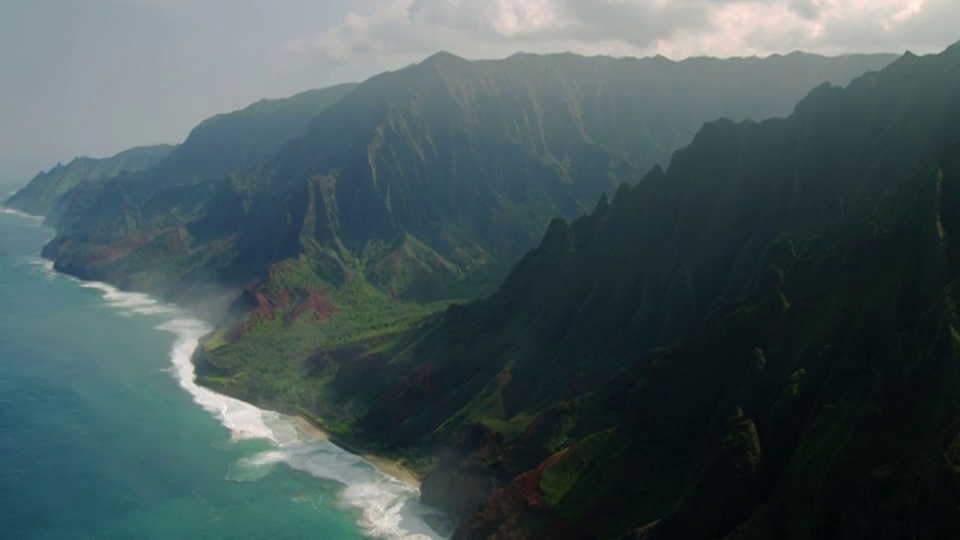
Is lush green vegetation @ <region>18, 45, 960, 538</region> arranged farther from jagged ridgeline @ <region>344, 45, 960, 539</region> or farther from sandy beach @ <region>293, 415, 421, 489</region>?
sandy beach @ <region>293, 415, 421, 489</region>

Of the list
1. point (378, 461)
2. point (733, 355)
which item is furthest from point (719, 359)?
point (378, 461)

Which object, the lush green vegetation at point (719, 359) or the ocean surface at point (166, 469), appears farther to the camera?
the ocean surface at point (166, 469)

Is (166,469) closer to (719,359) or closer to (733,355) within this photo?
(719,359)

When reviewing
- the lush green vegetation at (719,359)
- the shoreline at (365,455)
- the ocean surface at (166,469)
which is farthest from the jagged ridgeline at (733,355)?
the ocean surface at (166,469)

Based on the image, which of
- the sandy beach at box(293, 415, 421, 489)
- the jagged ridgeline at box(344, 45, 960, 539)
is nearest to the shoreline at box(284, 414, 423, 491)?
the sandy beach at box(293, 415, 421, 489)

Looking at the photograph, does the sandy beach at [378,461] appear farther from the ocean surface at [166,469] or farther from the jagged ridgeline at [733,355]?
the jagged ridgeline at [733,355]
